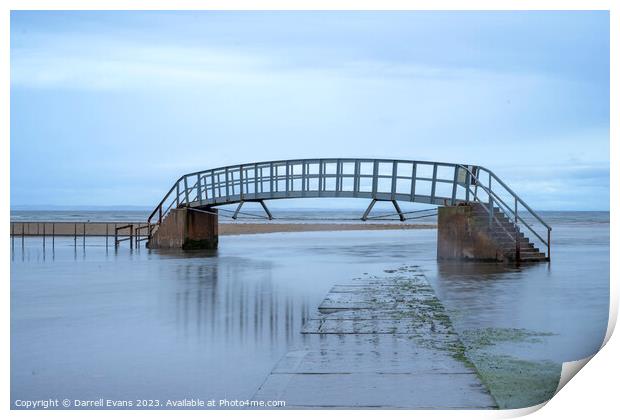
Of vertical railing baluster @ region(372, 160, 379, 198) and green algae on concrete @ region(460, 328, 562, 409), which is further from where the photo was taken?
vertical railing baluster @ region(372, 160, 379, 198)

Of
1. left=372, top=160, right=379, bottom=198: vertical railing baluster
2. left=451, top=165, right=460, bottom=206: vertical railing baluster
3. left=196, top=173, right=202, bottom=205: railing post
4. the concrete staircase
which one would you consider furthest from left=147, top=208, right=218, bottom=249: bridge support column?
the concrete staircase

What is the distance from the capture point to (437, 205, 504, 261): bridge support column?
2022cm

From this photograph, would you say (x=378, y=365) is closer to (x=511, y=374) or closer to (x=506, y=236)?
(x=511, y=374)

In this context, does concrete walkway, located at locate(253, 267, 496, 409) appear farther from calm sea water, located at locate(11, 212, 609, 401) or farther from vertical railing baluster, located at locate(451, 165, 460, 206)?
vertical railing baluster, located at locate(451, 165, 460, 206)

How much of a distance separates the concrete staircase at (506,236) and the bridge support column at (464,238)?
3.5 inches

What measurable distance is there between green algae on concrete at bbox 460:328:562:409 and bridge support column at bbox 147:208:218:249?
1846 cm

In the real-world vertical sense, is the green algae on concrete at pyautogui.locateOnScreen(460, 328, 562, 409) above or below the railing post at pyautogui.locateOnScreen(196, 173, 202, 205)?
below

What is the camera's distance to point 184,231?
2675 centimetres

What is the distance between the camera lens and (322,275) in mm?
17281

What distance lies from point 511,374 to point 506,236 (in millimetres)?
13328

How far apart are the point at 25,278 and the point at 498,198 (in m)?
11.1

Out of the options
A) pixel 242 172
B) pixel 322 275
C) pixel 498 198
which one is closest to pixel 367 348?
pixel 322 275

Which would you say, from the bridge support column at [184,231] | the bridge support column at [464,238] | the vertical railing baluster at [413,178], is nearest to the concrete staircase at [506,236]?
the bridge support column at [464,238]
